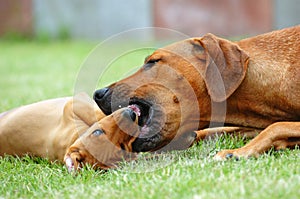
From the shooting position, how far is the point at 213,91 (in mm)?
4543

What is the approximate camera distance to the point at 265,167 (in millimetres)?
3975

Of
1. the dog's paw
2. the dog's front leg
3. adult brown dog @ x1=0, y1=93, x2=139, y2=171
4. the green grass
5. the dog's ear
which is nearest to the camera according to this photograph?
the green grass

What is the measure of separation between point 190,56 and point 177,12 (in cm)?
1234

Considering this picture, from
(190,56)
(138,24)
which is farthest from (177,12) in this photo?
(190,56)

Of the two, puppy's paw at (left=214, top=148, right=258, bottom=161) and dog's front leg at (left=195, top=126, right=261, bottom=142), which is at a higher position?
puppy's paw at (left=214, top=148, right=258, bottom=161)

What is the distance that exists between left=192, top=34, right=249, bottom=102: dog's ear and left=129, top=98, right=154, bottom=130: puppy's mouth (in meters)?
0.44

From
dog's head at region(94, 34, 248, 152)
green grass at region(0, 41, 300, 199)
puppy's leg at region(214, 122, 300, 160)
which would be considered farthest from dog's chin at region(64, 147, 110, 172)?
puppy's leg at region(214, 122, 300, 160)

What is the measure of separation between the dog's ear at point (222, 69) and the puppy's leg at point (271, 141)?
38cm

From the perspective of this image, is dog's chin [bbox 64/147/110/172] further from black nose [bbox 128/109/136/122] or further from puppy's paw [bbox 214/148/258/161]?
puppy's paw [bbox 214/148/258/161]

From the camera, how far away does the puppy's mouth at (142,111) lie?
4590 mm

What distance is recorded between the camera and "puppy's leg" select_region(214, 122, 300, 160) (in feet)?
14.3

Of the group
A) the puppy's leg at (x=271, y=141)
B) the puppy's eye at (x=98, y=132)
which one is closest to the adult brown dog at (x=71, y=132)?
the puppy's eye at (x=98, y=132)

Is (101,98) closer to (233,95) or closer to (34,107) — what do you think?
(233,95)

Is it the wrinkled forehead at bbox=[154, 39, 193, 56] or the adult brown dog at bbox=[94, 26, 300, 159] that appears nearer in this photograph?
the adult brown dog at bbox=[94, 26, 300, 159]
